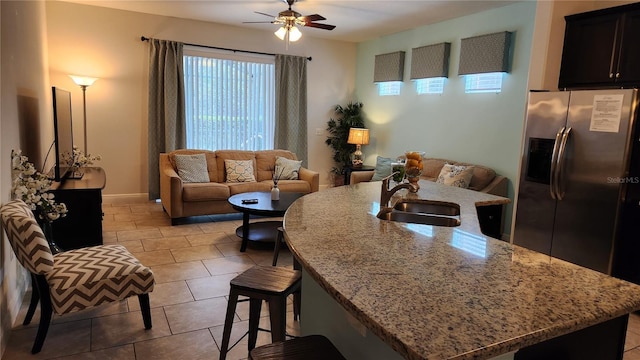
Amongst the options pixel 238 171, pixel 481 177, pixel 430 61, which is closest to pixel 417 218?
pixel 481 177

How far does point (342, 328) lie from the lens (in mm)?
1713

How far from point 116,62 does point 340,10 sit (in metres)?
3.23

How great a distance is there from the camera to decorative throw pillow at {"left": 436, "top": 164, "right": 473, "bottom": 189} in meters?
4.83

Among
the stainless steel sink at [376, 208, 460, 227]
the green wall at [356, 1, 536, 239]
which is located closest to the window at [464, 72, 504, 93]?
the green wall at [356, 1, 536, 239]

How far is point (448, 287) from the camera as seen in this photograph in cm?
129

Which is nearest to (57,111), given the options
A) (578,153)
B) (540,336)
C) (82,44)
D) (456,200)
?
(82,44)

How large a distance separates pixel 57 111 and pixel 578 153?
14.6 feet

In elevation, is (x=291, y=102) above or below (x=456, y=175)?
above

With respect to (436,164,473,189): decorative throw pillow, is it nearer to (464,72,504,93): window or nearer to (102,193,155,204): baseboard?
(464,72,504,93): window

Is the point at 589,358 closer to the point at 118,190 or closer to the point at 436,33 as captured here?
the point at 436,33

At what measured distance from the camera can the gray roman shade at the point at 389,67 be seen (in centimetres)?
637

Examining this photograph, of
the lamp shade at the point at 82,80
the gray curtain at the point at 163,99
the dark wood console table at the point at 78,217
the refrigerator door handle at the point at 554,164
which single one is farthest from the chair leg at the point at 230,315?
the lamp shade at the point at 82,80

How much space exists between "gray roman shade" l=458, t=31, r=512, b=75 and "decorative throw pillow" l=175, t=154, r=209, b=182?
142 inches

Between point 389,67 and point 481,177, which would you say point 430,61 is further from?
point 481,177
